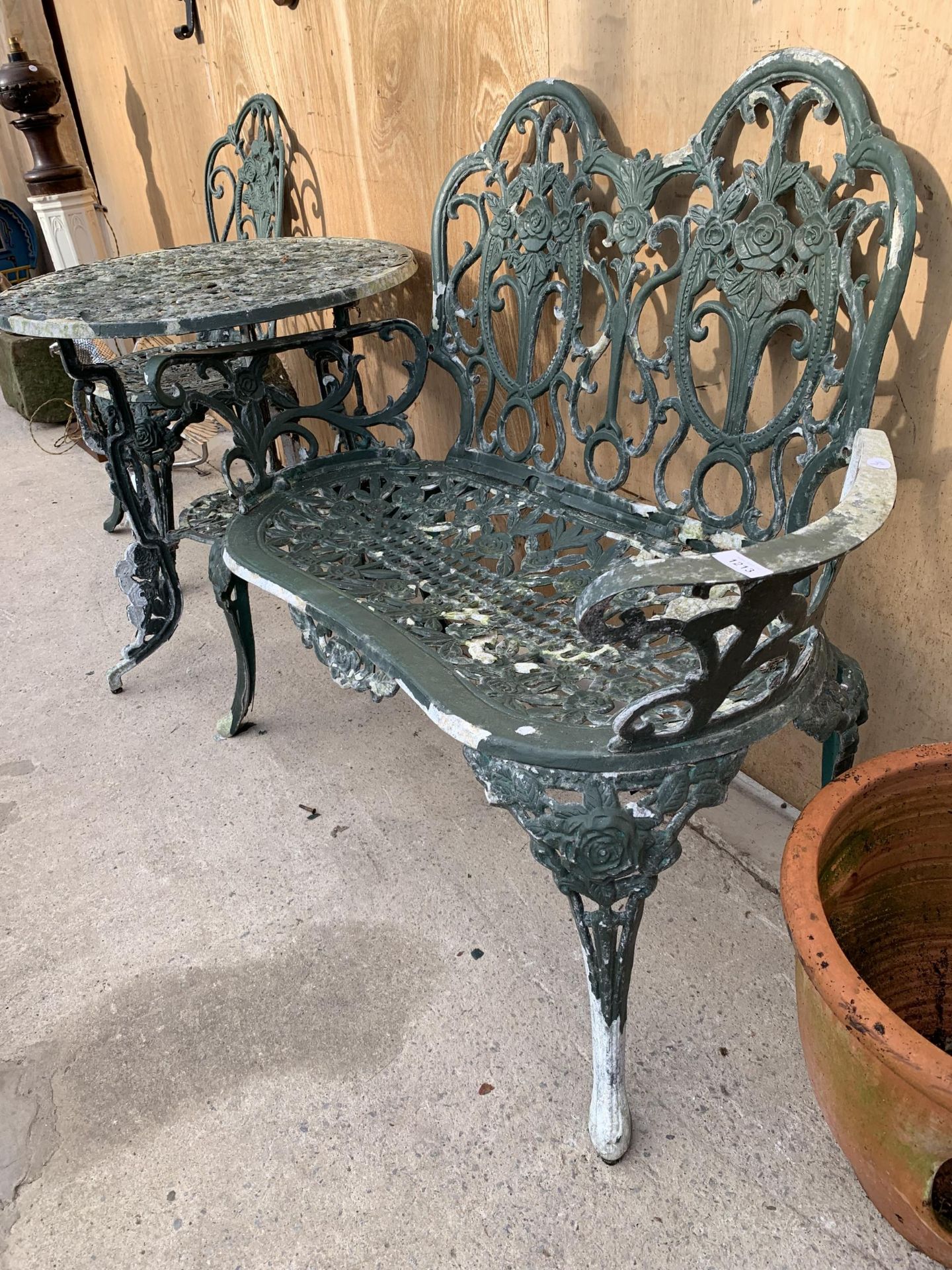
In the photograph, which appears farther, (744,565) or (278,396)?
(278,396)

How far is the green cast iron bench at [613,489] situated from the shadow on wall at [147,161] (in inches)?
105

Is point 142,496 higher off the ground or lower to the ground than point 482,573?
lower

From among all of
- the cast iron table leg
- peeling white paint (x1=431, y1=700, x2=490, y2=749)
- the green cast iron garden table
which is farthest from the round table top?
peeling white paint (x1=431, y1=700, x2=490, y2=749)

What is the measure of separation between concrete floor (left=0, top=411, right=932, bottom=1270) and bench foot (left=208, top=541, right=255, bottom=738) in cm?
6

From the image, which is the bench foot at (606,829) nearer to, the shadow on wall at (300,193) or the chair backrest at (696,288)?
the chair backrest at (696,288)

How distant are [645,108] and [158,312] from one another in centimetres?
96

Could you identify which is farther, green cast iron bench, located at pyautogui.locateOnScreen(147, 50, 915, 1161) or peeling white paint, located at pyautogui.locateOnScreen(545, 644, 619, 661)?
peeling white paint, located at pyautogui.locateOnScreen(545, 644, 619, 661)

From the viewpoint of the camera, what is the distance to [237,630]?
2186mm

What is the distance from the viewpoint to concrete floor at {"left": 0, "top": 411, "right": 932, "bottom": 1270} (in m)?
1.28

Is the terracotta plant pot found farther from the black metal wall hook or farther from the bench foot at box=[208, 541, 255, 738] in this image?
the black metal wall hook

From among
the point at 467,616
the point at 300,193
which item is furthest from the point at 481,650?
the point at 300,193

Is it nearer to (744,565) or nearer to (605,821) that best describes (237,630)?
(605,821)

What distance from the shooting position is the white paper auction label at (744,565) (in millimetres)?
943

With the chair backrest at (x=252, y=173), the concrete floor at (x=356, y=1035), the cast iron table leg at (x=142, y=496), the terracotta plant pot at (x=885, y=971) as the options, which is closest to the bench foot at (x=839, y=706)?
the terracotta plant pot at (x=885, y=971)
